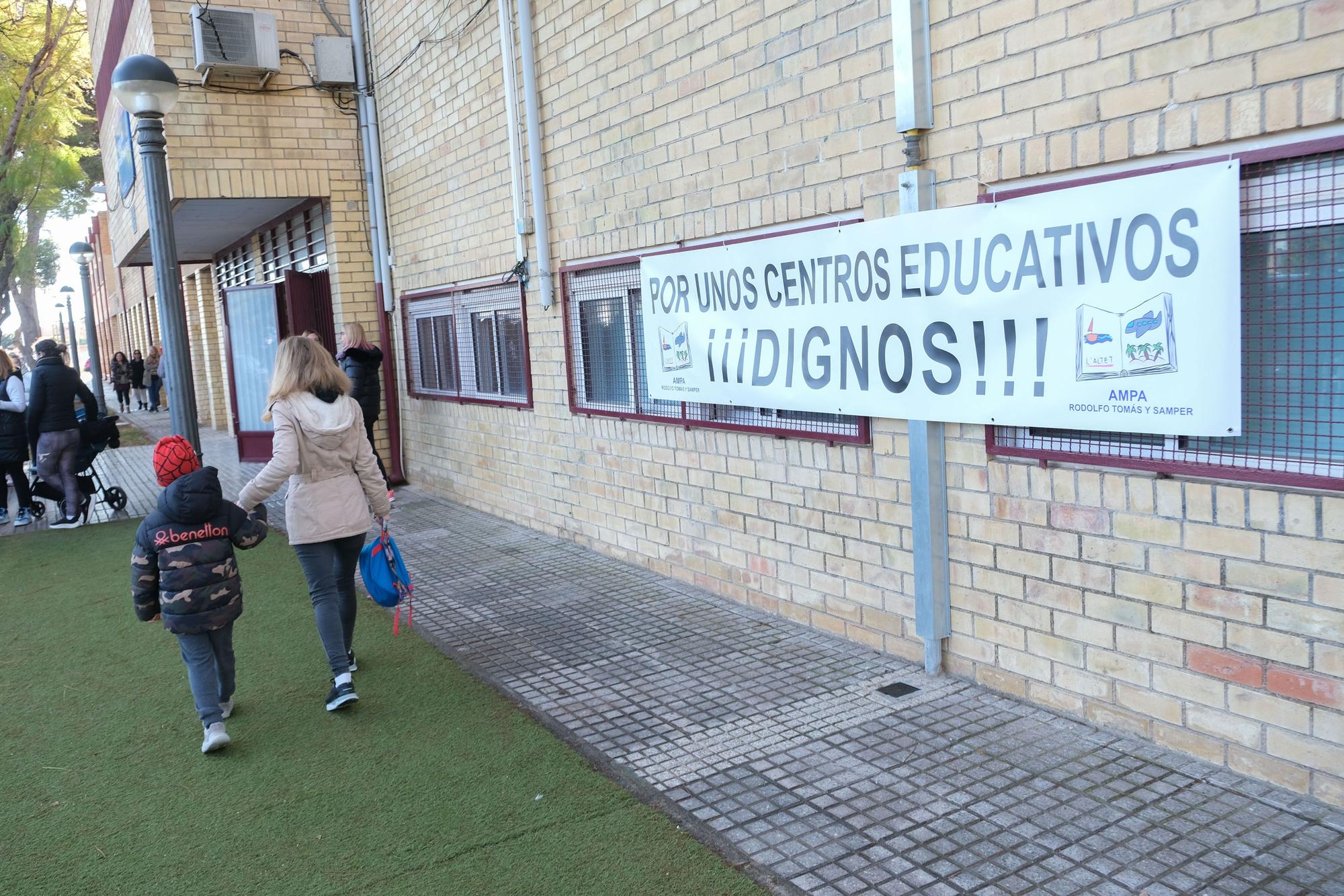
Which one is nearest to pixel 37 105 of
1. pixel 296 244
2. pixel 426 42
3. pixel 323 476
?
pixel 296 244

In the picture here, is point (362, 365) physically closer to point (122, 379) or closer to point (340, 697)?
point (340, 697)

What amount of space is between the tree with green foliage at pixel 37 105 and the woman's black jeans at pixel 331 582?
804 inches

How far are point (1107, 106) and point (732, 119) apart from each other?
2.49 meters

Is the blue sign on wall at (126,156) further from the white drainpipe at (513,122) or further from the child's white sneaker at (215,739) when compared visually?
the child's white sneaker at (215,739)

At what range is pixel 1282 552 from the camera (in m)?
3.50

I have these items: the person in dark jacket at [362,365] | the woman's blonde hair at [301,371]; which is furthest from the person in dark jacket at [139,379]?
the woman's blonde hair at [301,371]

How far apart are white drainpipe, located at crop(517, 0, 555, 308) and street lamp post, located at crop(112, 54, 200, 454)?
255 cm

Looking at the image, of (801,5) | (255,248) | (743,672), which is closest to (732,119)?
(801,5)

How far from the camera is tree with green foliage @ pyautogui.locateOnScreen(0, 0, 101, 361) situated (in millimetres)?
21047

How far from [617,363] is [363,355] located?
3830 millimetres

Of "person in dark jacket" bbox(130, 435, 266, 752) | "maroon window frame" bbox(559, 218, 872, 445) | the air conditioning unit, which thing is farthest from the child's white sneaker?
the air conditioning unit

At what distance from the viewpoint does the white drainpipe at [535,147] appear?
26.0 ft

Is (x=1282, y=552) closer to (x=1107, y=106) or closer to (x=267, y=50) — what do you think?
(x=1107, y=106)

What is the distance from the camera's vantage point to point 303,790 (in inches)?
163
